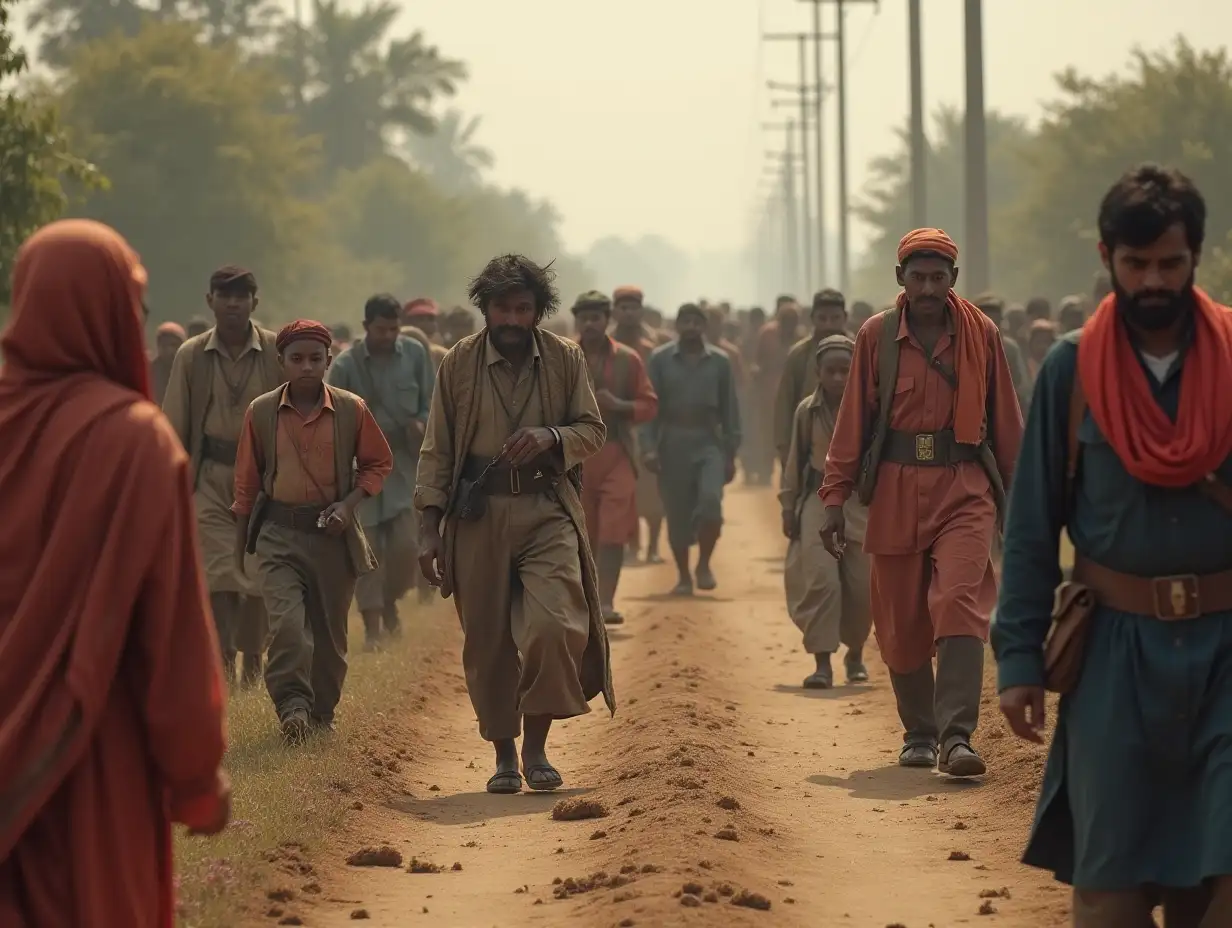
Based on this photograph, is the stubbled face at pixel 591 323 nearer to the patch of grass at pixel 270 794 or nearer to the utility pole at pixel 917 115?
the patch of grass at pixel 270 794

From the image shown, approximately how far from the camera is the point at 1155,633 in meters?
5.49

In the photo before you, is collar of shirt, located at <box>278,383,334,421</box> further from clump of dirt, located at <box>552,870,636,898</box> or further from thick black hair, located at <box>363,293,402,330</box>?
thick black hair, located at <box>363,293,402,330</box>

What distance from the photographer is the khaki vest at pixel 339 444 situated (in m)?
10.7

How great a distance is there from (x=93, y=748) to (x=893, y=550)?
5.27m

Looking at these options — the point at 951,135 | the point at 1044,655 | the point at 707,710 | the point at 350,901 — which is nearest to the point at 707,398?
the point at 707,710

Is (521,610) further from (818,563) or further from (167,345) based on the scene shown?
(167,345)

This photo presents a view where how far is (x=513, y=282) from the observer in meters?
9.66

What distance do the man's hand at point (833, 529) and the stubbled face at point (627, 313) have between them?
8114mm

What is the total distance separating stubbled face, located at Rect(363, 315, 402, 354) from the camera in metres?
14.6

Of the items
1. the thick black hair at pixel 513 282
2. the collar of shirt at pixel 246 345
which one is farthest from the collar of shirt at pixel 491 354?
the collar of shirt at pixel 246 345

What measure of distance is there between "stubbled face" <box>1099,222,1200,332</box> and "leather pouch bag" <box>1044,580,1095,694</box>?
622 millimetres

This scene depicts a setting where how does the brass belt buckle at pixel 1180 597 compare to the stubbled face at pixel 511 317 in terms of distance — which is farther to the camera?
the stubbled face at pixel 511 317

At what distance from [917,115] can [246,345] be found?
22471 mm

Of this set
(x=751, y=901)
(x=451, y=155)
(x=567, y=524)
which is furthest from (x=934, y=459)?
(x=451, y=155)
